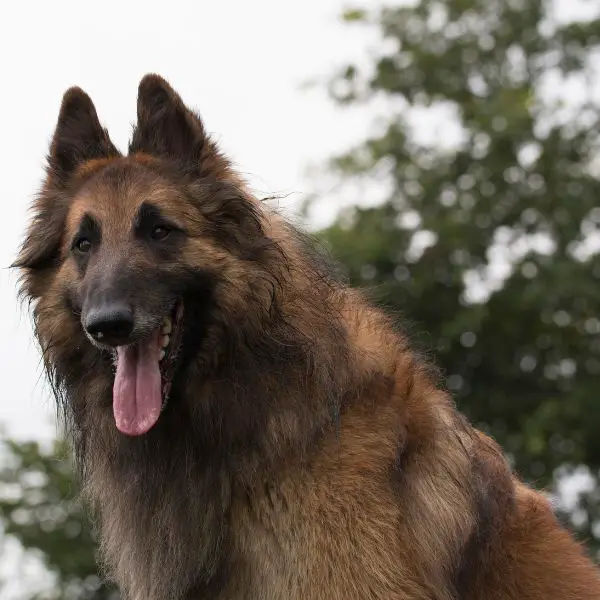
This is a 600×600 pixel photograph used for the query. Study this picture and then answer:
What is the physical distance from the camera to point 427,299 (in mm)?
22453

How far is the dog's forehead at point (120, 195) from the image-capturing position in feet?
15.8

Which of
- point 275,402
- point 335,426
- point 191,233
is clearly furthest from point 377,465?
point 191,233

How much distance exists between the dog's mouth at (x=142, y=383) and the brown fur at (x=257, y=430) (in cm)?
16

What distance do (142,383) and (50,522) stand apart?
66.7 feet

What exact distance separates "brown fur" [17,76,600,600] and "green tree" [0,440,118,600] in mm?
17336

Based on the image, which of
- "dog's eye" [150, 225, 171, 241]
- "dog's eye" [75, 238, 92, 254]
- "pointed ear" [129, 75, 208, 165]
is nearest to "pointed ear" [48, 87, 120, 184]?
"pointed ear" [129, 75, 208, 165]

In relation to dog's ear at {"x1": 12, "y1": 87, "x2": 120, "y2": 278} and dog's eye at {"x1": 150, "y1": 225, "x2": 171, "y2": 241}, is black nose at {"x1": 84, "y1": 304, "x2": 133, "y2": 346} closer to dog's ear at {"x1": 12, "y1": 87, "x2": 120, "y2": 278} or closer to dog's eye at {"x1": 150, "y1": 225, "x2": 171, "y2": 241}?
dog's eye at {"x1": 150, "y1": 225, "x2": 171, "y2": 241}

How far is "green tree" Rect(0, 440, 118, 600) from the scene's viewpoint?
2270 cm

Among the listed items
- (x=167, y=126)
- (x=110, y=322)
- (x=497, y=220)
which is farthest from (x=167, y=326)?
(x=497, y=220)

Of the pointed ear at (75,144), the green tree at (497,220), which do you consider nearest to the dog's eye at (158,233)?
the pointed ear at (75,144)

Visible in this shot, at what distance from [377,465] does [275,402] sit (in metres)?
0.58

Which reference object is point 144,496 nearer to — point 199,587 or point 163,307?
point 199,587

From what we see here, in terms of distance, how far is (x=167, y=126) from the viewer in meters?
5.11

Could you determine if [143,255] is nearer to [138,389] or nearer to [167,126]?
[138,389]
